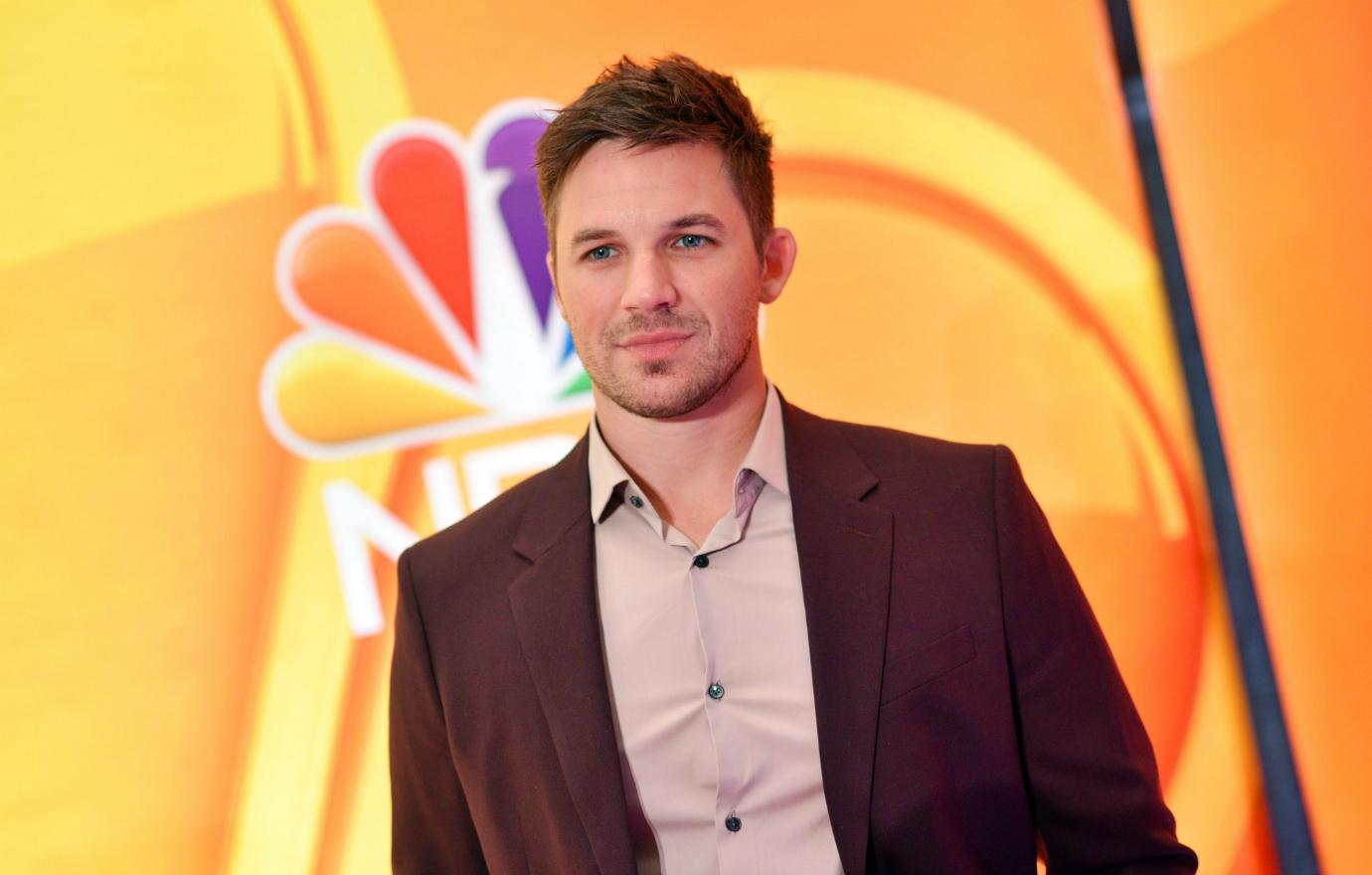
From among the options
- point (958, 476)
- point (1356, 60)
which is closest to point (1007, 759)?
point (958, 476)

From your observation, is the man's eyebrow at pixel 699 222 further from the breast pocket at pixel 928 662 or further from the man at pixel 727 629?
the breast pocket at pixel 928 662

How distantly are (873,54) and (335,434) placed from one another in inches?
60.4

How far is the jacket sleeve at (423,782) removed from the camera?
1898 millimetres

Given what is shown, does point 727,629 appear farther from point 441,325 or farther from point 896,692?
point 441,325

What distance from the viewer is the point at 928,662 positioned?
1.68 meters

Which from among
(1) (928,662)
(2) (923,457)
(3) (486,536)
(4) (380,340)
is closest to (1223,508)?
(2) (923,457)

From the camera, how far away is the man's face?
173 centimetres

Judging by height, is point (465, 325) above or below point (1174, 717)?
above

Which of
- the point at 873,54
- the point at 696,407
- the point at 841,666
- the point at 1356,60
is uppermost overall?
the point at 873,54

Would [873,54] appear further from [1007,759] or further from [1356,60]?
[1007,759]

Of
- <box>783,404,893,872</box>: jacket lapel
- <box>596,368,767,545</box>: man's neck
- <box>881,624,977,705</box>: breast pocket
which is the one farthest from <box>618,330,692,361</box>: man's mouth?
<box>881,624,977,705</box>: breast pocket

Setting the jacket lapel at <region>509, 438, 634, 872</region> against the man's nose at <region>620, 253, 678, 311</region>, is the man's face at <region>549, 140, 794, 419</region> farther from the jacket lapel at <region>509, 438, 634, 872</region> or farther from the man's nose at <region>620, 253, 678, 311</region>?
the jacket lapel at <region>509, 438, 634, 872</region>

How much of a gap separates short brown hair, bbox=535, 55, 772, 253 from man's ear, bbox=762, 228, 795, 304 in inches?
1.2

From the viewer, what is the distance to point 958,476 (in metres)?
1.80
